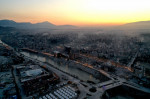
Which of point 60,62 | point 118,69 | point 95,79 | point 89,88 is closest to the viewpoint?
point 89,88

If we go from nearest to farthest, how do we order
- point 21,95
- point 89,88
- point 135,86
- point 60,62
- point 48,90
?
point 21,95
point 48,90
point 89,88
point 135,86
point 60,62

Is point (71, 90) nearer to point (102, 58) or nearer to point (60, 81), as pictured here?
point (60, 81)

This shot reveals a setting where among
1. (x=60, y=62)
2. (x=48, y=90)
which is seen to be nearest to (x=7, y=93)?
(x=48, y=90)

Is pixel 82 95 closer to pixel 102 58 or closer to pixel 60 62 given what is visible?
pixel 60 62

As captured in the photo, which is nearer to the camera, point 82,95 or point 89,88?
point 82,95

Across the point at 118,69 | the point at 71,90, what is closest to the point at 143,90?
the point at 118,69

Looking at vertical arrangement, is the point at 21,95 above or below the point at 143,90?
above

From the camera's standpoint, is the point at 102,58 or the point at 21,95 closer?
the point at 21,95

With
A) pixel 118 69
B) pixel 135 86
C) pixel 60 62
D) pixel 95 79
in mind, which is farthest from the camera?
pixel 60 62

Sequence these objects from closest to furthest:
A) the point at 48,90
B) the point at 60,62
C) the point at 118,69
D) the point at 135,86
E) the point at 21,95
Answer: the point at 21,95, the point at 48,90, the point at 135,86, the point at 118,69, the point at 60,62
